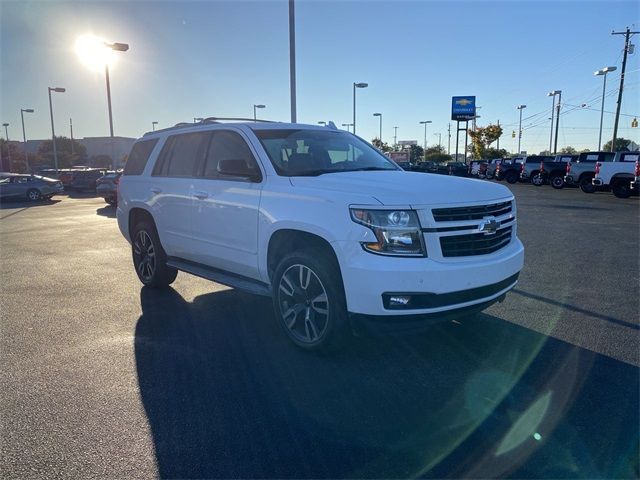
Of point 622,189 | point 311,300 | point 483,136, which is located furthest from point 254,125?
point 483,136

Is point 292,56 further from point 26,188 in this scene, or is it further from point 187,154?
point 26,188

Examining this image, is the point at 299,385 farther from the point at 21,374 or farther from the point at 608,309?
the point at 608,309

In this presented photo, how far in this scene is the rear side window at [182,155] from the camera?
5.62m

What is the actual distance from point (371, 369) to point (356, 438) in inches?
39.1

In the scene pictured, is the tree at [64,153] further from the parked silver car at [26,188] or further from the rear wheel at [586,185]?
the rear wheel at [586,185]

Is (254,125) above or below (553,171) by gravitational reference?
above

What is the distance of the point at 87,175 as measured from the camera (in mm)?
29641

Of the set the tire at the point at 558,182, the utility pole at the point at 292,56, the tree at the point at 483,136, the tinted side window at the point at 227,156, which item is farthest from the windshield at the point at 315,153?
the tree at the point at 483,136

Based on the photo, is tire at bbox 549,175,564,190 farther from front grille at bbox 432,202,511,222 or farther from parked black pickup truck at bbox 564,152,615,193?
front grille at bbox 432,202,511,222

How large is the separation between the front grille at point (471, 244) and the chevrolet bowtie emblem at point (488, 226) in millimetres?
35

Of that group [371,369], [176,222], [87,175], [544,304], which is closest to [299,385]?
[371,369]

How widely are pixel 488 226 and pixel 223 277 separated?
267cm

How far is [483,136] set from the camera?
7231 centimetres

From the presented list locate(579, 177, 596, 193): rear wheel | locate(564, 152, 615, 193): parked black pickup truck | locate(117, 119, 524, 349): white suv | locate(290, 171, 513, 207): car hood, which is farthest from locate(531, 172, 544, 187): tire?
locate(290, 171, 513, 207): car hood
